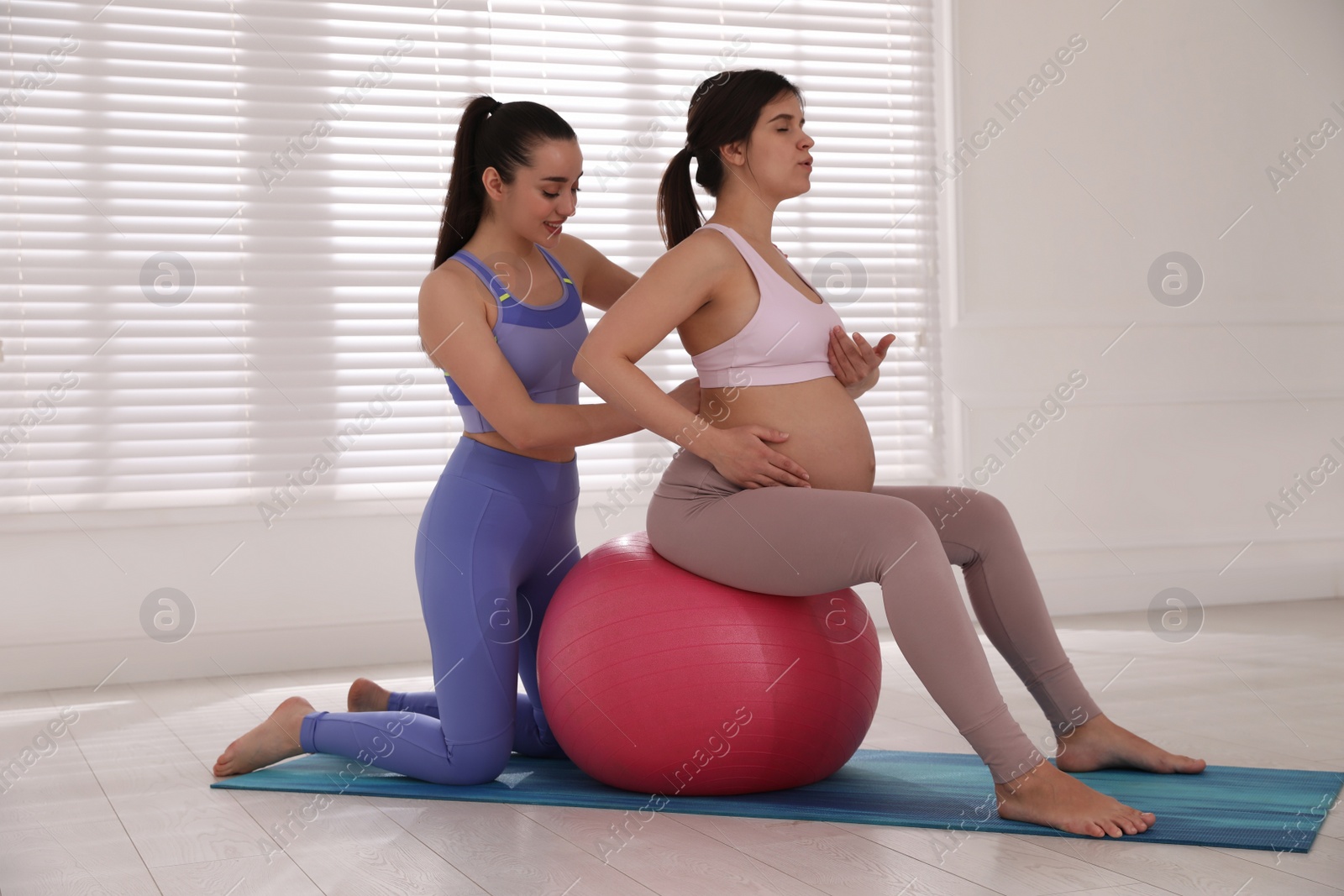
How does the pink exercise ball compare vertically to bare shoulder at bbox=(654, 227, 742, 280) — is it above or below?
below

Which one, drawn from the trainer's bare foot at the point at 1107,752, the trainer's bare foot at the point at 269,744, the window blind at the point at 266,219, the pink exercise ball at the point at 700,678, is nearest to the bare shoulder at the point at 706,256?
the pink exercise ball at the point at 700,678

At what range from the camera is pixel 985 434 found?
4.36m

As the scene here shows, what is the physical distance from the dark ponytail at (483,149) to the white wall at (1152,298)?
2392mm

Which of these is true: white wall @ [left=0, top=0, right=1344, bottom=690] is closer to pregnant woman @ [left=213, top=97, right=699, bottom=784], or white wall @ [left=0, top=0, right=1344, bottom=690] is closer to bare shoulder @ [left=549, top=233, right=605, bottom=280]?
bare shoulder @ [left=549, top=233, right=605, bottom=280]

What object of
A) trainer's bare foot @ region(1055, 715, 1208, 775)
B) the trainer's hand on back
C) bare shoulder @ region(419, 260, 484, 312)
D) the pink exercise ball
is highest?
bare shoulder @ region(419, 260, 484, 312)

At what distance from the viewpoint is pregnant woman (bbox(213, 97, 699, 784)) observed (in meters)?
2.20

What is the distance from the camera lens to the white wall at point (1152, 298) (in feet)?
14.3

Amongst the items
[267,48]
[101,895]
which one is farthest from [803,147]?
[267,48]

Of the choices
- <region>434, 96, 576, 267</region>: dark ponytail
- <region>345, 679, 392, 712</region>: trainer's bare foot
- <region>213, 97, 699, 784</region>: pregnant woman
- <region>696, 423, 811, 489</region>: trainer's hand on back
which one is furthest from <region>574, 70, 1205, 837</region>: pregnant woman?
<region>345, 679, 392, 712</region>: trainer's bare foot

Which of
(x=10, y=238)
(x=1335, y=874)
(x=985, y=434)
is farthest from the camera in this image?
(x=985, y=434)

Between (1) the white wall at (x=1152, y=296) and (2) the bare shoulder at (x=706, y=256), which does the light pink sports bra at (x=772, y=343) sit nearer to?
(2) the bare shoulder at (x=706, y=256)

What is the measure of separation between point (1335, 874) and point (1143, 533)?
2.91 metres

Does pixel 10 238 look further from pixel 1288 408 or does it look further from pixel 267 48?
pixel 1288 408

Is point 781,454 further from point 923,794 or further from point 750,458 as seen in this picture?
point 923,794
